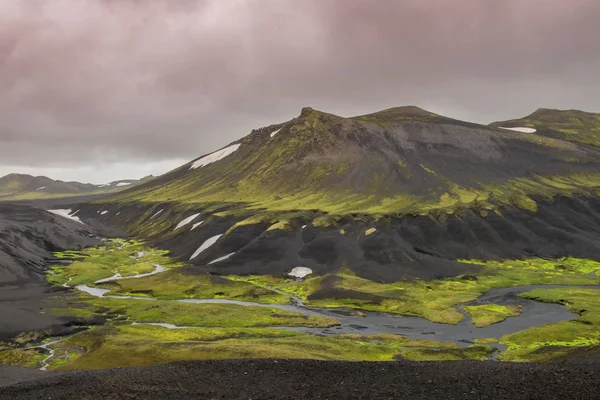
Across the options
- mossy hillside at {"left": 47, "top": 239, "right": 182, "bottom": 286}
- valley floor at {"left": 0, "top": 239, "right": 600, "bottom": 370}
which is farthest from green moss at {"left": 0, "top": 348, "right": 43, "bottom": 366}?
mossy hillside at {"left": 47, "top": 239, "right": 182, "bottom": 286}

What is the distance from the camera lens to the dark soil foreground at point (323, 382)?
139ft

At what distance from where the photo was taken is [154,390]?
4450 centimetres

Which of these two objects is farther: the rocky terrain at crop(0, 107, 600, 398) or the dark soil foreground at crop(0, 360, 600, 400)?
the rocky terrain at crop(0, 107, 600, 398)

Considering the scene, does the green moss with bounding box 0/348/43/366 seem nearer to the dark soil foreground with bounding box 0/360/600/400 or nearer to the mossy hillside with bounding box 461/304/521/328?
the dark soil foreground with bounding box 0/360/600/400

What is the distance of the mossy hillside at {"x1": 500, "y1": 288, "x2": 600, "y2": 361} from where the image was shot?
64812 millimetres

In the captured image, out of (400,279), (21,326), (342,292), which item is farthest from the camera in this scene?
(400,279)

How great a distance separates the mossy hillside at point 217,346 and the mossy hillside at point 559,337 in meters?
8.15

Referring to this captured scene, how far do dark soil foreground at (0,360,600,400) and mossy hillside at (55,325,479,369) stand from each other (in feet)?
40.4

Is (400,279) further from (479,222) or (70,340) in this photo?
(70,340)

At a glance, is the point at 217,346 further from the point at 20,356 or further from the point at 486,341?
the point at 486,341

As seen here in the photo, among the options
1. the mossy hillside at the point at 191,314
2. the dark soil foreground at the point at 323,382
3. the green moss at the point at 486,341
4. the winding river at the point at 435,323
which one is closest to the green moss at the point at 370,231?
the winding river at the point at 435,323

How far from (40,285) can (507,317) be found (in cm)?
11100

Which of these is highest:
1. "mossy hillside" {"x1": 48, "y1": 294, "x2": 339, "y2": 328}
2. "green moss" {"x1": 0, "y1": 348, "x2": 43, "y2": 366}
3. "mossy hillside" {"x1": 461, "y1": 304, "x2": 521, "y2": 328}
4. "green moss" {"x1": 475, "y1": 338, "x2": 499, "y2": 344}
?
"green moss" {"x1": 0, "y1": 348, "x2": 43, "y2": 366}

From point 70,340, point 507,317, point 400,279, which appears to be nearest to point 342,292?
point 400,279
